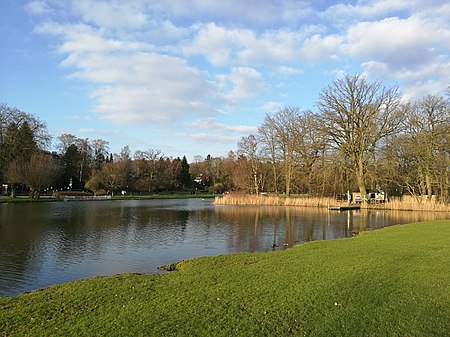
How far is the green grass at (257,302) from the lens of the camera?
4941mm

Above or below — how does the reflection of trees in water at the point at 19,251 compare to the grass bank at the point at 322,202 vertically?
below

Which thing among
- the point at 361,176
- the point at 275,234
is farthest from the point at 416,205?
the point at 275,234

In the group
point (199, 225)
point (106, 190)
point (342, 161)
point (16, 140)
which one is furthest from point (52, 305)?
point (106, 190)

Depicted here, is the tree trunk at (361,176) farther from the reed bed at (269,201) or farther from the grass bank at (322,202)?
the reed bed at (269,201)

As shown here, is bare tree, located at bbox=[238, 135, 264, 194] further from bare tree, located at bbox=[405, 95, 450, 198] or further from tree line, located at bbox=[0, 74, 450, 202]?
bare tree, located at bbox=[405, 95, 450, 198]

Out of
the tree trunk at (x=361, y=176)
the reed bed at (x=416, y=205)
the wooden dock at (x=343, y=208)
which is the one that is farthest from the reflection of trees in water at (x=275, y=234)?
the tree trunk at (x=361, y=176)

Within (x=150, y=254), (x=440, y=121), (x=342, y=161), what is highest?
(x=440, y=121)

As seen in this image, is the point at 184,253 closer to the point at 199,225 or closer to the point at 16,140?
the point at 199,225

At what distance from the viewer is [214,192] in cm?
9181

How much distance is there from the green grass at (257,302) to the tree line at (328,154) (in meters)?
29.7

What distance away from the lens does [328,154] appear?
39.4 m

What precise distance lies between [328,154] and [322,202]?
5291mm

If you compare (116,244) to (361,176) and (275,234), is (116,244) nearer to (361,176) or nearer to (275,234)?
(275,234)

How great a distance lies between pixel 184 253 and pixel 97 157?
250ft
